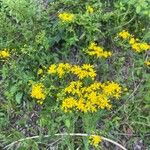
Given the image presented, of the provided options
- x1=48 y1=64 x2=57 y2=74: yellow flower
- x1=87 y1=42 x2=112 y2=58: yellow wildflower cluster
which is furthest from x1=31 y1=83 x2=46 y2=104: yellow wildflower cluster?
x1=87 y1=42 x2=112 y2=58: yellow wildflower cluster

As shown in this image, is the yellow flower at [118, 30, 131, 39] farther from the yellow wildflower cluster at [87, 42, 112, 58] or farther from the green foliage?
the yellow wildflower cluster at [87, 42, 112, 58]

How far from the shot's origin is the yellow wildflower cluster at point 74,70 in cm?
429

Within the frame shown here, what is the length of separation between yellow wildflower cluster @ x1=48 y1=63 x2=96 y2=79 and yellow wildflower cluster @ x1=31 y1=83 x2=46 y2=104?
0.57 feet

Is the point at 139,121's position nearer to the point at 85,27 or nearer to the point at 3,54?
the point at 85,27

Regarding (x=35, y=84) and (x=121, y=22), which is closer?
(x=35, y=84)

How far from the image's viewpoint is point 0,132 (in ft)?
13.9

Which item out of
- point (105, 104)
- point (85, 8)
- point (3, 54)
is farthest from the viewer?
point (85, 8)

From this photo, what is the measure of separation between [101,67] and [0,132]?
48.8 inches

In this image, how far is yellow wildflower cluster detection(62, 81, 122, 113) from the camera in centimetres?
415

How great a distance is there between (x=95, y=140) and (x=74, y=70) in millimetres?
756

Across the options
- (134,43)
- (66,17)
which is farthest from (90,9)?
(134,43)

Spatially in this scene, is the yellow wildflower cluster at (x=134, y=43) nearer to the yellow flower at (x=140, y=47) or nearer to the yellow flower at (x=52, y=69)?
the yellow flower at (x=140, y=47)

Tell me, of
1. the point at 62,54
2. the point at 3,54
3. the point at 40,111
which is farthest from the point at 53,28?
the point at 40,111

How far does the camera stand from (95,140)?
4.02 m
